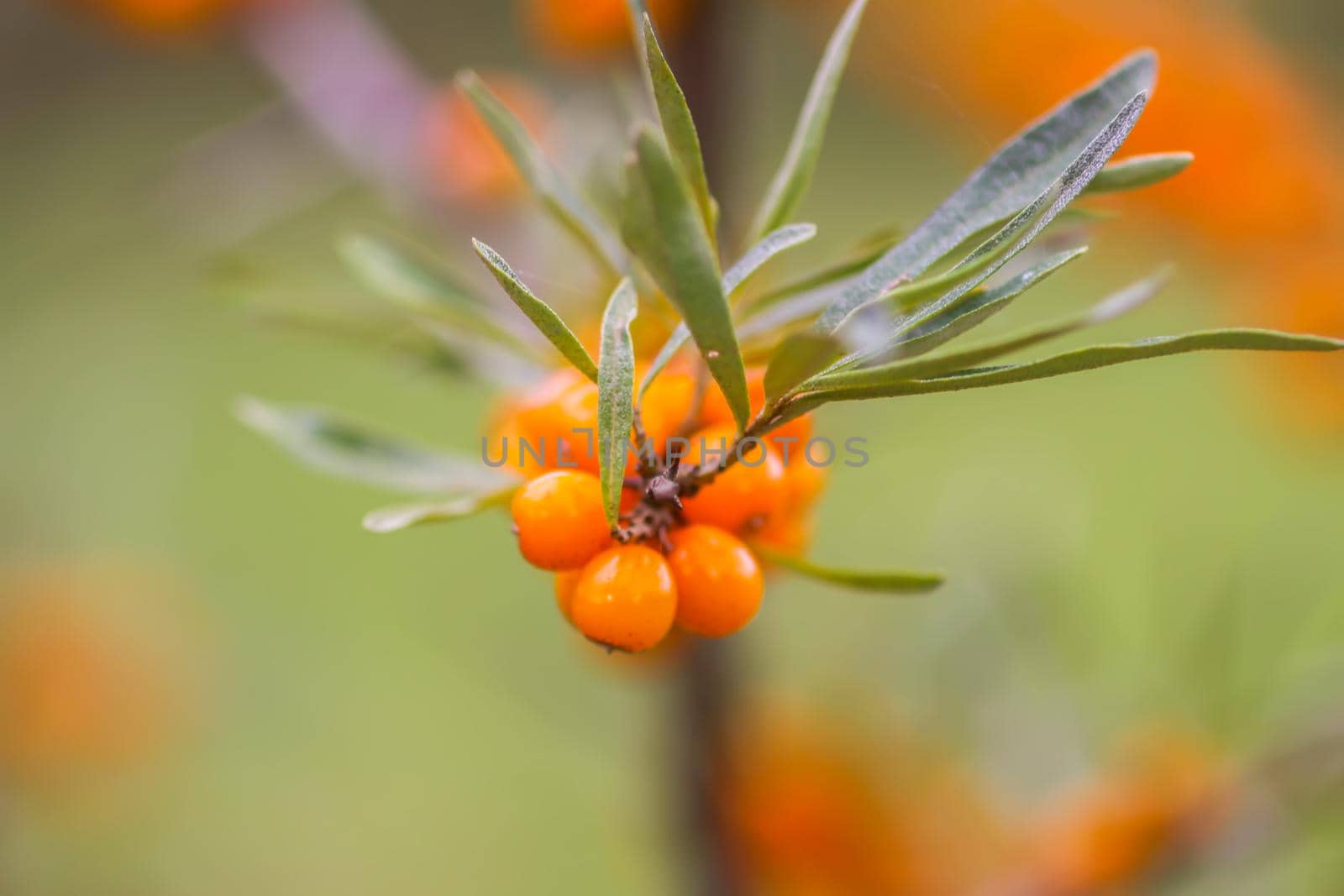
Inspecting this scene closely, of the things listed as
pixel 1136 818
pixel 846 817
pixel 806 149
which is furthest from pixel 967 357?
pixel 846 817

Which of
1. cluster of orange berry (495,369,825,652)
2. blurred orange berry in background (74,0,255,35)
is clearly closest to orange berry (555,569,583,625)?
cluster of orange berry (495,369,825,652)

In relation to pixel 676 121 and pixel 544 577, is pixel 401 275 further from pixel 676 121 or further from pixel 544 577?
pixel 544 577

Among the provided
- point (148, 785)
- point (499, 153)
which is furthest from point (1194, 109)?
point (148, 785)

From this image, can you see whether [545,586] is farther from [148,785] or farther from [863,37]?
[863,37]

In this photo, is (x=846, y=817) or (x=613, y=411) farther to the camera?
(x=846, y=817)

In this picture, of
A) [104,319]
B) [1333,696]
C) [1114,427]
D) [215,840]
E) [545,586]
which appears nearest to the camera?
[1333,696]

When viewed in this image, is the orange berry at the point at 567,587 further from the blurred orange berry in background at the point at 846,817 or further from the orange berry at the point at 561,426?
the blurred orange berry in background at the point at 846,817

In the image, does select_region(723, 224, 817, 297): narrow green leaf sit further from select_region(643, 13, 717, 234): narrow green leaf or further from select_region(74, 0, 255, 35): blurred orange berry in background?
select_region(74, 0, 255, 35): blurred orange berry in background
